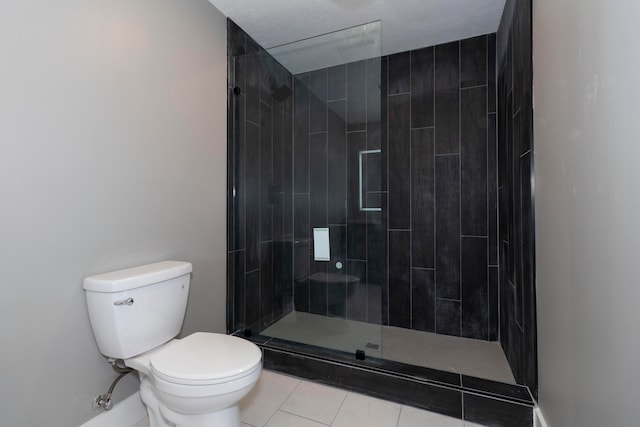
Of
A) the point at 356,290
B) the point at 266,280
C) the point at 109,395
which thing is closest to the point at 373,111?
the point at 356,290

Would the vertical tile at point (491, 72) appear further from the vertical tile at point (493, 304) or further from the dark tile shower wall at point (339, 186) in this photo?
the vertical tile at point (493, 304)

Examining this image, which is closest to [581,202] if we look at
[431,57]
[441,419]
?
[441,419]

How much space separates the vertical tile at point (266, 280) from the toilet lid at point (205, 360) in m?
0.90

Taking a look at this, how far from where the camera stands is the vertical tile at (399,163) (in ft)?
8.05

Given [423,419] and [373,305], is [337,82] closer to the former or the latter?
[373,305]

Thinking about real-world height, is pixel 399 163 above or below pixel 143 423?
above

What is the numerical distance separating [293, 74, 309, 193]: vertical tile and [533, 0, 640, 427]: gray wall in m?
1.36

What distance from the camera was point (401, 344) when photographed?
86.7 inches

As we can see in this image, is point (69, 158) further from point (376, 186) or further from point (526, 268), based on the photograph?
point (526, 268)

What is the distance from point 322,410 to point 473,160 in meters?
1.98

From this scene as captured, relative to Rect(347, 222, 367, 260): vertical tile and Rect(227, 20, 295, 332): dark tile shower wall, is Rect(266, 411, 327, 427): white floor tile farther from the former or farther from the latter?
Rect(347, 222, 367, 260): vertical tile

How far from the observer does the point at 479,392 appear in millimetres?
1459

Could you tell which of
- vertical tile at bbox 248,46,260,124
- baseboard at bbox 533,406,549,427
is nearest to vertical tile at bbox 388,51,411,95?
vertical tile at bbox 248,46,260,124

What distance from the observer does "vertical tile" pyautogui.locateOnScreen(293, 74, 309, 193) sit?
85.8 inches
